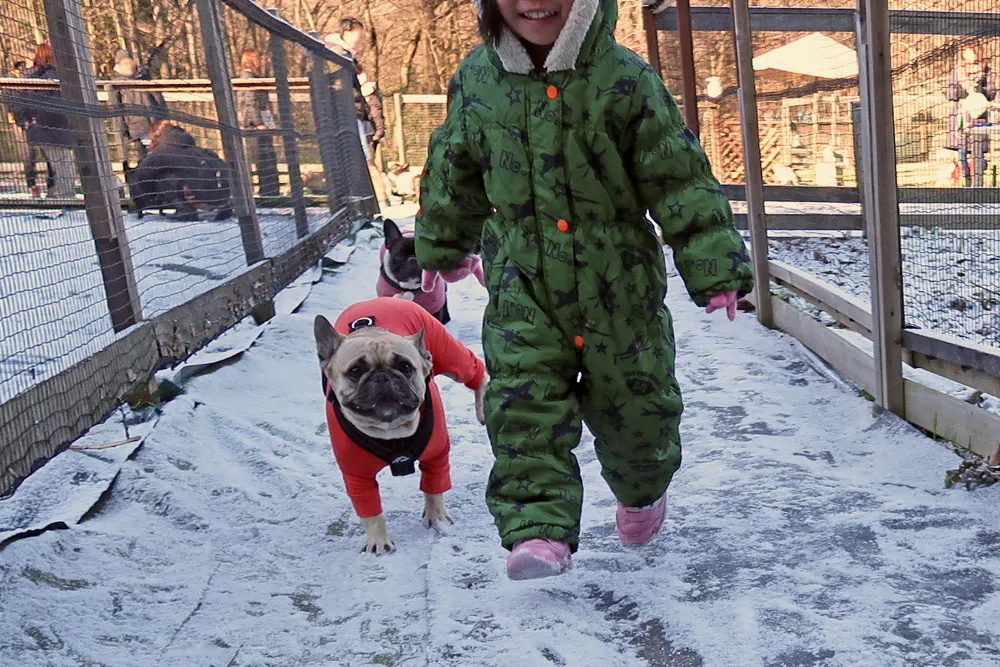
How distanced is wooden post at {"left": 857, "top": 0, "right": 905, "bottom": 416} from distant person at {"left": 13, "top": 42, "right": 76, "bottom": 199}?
3.05m

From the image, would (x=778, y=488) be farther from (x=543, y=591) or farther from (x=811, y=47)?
(x=811, y=47)

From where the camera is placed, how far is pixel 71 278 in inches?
160

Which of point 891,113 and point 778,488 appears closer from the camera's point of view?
point 778,488

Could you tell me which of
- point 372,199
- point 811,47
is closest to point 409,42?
point 372,199

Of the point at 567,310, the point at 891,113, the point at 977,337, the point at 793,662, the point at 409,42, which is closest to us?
the point at 793,662

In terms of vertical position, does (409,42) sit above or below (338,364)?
above

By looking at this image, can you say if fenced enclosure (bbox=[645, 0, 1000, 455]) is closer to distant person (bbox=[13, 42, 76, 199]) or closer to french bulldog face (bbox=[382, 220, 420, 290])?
french bulldog face (bbox=[382, 220, 420, 290])

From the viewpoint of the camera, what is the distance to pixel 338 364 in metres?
3.12

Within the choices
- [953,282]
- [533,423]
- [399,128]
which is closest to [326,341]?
[533,423]

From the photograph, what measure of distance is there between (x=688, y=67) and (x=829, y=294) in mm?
3009

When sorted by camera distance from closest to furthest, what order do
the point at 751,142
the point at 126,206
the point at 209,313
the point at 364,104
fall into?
1. the point at 126,206
2. the point at 751,142
3. the point at 209,313
4. the point at 364,104

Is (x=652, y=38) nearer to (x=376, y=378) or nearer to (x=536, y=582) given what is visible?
(x=376, y=378)

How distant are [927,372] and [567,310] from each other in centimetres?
189

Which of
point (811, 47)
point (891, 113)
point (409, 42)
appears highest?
point (409, 42)
